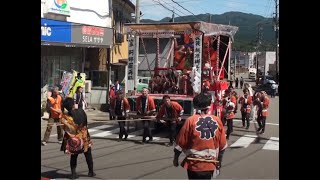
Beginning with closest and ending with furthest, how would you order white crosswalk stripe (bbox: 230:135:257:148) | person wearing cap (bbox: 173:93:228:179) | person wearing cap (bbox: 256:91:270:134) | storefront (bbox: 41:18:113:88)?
person wearing cap (bbox: 173:93:228:179) → white crosswalk stripe (bbox: 230:135:257:148) → person wearing cap (bbox: 256:91:270:134) → storefront (bbox: 41:18:113:88)

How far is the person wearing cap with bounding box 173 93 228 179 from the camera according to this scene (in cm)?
558

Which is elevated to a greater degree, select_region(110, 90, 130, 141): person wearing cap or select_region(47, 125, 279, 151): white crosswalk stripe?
select_region(110, 90, 130, 141): person wearing cap

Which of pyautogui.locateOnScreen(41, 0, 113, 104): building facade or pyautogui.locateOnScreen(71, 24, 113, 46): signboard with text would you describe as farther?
pyautogui.locateOnScreen(71, 24, 113, 46): signboard with text

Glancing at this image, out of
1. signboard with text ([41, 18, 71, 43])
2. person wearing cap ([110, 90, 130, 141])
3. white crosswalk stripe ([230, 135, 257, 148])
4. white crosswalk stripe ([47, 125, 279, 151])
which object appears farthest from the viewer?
signboard with text ([41, 18, 71, 43])

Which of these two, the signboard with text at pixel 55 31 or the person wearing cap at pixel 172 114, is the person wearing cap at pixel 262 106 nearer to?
the person wearing cap at pixel 172 114

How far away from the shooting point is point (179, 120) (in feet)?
41.3

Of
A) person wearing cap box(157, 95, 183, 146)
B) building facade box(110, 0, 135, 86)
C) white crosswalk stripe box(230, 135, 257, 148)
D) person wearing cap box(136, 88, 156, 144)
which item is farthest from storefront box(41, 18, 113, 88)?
white crosswalk stripe box(230, 135, 257, 148)

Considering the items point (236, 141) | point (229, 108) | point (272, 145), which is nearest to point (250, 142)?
point (236, 141)

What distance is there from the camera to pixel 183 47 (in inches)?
679

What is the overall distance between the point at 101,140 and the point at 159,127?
2.50 metres

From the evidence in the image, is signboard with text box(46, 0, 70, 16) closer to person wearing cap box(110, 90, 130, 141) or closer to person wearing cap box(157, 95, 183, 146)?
person wearing cap box(110, 90, 130, 141)

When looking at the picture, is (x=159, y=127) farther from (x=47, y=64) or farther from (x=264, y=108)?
(x=47, y=64)

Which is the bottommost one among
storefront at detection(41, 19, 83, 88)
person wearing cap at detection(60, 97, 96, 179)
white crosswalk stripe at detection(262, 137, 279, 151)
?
white crosswalk stripe at detection(262, 137, 279, 151)

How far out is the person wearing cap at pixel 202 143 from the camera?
558 centimetres
